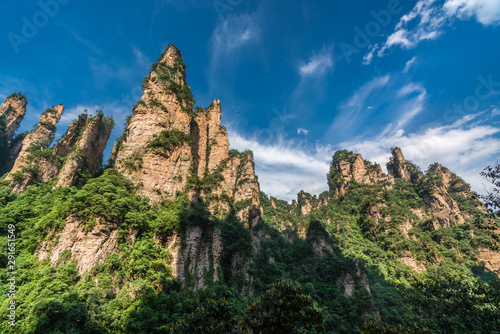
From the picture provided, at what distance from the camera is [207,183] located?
128ft

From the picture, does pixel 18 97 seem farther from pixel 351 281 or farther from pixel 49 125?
pixel 351 281

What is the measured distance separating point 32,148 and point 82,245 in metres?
32.9

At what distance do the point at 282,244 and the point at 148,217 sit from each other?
120 ft

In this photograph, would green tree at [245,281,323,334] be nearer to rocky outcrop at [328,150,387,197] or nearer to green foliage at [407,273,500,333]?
green foliage at [407,273,500,333]

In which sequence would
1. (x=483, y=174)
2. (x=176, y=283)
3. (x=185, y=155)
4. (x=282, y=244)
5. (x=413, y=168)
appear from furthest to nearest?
(x=413, y=168) → (x=282, y=244) → (x=185, y=155) → (x=176, y=283) → (x=483, y=174)

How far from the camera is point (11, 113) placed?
154 ft

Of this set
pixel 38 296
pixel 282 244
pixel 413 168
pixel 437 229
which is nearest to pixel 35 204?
pixel 38 296

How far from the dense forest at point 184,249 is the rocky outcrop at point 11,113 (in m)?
0.32

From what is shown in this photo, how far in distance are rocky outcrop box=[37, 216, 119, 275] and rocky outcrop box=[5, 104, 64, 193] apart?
746 inches

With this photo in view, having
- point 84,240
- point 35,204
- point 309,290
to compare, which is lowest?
point 309,290

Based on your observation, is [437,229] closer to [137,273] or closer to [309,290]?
[309,290]

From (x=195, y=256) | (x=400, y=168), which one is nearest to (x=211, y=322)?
(x=195, y=256)

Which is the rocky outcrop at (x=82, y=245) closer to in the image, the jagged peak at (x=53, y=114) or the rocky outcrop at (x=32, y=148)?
the rocky outcrop at (x=32, y=148)

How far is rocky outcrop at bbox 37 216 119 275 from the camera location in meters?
15.1
